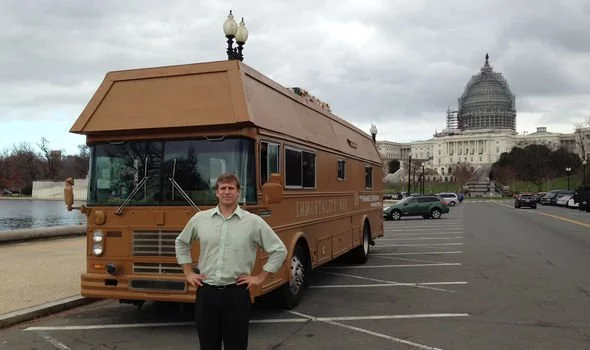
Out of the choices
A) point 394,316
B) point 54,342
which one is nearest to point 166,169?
point 54,342

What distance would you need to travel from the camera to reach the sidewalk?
888 centimetres

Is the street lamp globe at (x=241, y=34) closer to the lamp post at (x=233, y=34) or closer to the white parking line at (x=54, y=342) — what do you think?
the lamp post at (x=233, y=34)

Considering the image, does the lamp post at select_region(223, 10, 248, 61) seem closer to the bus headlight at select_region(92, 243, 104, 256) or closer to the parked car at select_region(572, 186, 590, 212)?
the bus headlight at select_region(92, 243, 104, 256)

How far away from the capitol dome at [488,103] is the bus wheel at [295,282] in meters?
188

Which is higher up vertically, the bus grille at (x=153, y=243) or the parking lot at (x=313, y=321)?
the bus grille at (x=153, y=243)

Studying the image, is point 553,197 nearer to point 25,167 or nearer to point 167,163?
point 167,163

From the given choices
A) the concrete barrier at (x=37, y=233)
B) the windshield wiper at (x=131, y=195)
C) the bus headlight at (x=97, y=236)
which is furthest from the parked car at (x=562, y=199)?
the bus headlight at (x=97, y=236)

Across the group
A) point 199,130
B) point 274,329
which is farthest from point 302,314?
point 199,130

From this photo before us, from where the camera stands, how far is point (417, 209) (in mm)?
37656

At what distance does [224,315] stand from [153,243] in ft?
10.2

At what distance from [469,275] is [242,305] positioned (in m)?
8.78

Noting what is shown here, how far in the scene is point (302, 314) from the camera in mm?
8250

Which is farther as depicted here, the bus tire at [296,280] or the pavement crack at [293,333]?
the bus tire at [296,280]

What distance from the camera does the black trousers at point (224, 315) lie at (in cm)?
418
